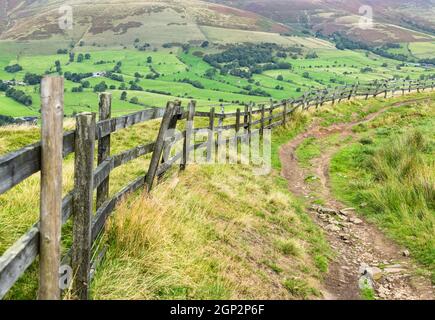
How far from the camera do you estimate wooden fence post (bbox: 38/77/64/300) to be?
3346 mm

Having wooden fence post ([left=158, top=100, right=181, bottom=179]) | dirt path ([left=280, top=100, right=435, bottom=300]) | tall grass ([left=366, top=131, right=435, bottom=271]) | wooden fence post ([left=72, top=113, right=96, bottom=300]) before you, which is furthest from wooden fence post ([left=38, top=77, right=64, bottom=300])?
tall grass ([left=366, top=131, right=435, bottom=271])

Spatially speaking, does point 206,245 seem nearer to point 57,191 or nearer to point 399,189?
point 57,191

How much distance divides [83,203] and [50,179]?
88 cm

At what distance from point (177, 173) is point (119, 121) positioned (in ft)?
12.9

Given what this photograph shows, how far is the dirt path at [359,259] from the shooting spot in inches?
256

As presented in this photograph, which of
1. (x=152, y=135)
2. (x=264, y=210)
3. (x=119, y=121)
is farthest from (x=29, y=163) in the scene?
(x=152, y=135)

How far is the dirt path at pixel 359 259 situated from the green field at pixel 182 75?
64.5 metres

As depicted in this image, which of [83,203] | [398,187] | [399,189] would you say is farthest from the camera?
[398,187]

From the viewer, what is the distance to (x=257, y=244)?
7.43 m

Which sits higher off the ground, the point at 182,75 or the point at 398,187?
the point at 398,187

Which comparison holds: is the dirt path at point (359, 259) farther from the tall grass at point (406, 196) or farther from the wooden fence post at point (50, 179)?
the wooden fence post at point (50, 179)

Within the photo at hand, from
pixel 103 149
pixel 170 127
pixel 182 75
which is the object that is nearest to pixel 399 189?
pixel 170 127

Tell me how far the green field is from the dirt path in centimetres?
6445

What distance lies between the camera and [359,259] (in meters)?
7.78
